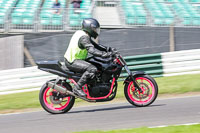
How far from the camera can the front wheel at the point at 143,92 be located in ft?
22.5

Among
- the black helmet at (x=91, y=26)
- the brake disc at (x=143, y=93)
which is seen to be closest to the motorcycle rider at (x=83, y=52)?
the black helmet at (x=91, y=26)

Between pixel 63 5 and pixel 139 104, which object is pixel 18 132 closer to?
pixel 139 104

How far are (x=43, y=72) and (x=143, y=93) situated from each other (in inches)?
A: 196

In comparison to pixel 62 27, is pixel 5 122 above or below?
below

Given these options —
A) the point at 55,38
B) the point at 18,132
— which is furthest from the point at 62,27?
the point at 18,132

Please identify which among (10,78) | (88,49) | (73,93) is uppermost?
(88,49)

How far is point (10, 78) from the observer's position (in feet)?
37.2

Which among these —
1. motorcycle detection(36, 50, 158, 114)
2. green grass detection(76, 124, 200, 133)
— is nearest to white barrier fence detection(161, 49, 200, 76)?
motorcycle detection(36, 50, 158, 114)

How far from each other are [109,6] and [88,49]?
21.7 ft

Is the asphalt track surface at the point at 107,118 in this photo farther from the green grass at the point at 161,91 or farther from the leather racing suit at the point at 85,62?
the green grass at the point at 161,91

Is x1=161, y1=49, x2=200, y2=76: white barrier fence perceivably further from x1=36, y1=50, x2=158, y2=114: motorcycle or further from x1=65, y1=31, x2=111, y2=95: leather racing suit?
x1=65, y1=31, x2=111, y2=95: leather racing suit

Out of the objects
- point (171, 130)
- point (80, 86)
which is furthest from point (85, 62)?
point (171, 130)

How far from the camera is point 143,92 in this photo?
272 inches

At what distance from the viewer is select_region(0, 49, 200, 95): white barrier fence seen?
11.0m
